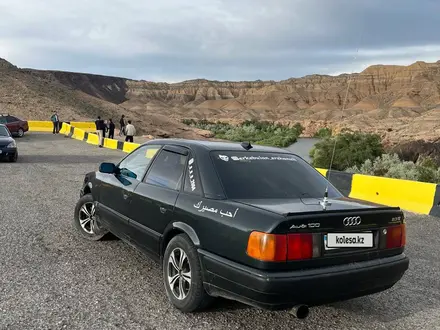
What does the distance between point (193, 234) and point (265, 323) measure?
0.93m

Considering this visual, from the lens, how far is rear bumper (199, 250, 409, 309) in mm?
3178

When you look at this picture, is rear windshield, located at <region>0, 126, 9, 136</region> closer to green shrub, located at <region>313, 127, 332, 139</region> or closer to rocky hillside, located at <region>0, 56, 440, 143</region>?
green shrub, located at <region>313, 127, 332, 139</region>

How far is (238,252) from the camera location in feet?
11.0

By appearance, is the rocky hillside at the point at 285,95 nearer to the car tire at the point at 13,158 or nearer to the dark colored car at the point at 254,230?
the car tire at the point at 13,158

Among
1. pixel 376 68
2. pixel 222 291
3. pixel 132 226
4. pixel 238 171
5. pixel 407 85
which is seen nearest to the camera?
pixel 222 291

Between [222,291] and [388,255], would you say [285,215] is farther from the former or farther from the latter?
[388,255]

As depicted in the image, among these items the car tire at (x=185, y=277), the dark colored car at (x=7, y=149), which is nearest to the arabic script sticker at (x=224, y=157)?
the car tire at (x=185, y=277)

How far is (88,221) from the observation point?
6133 mm

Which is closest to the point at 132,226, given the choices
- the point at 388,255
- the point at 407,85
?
the point at 388,255

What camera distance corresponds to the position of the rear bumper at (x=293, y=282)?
3.18 meters

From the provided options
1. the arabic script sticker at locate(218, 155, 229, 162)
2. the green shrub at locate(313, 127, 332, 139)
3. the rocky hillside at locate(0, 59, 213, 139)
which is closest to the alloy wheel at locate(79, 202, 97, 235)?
the arabic script sticker at locate(218, 155, 229, 162)

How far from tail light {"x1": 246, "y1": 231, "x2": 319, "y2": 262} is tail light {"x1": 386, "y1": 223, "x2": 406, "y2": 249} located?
0.81m

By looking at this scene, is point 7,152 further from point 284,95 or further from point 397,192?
point 284,95

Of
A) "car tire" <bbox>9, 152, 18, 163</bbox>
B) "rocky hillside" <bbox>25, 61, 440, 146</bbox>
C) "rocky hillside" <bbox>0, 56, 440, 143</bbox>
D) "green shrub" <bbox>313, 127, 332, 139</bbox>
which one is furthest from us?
"rocky hillside" <bbox>25, 61, 440, 146</bbox>
